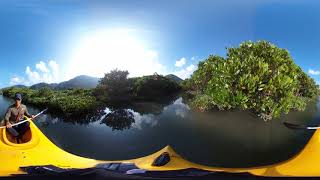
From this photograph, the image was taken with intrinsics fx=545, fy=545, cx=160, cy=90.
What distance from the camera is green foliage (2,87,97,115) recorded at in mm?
6543

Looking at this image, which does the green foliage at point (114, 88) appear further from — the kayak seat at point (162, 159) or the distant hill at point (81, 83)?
the kayak seat at point (162, 159)

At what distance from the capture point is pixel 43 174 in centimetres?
726

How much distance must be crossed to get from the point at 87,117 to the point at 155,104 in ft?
2.78

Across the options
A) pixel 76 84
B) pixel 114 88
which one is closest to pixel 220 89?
pixel 114 88

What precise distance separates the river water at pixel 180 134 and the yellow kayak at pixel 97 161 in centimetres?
13

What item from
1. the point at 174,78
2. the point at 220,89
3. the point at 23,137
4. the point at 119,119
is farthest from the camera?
the point at 220,89

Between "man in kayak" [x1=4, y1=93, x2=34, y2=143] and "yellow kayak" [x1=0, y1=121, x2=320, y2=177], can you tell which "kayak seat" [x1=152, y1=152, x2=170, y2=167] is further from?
"man in kayak" [x1=4, y1=93, x2=34, y2=143]

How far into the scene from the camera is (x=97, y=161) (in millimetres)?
6828

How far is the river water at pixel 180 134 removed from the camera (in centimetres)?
662

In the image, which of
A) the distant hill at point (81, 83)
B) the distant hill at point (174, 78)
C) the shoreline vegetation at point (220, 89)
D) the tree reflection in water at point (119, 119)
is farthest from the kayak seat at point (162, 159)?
the distant hill at point (81, 83)

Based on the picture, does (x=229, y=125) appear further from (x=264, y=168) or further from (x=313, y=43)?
→ (x=313, y=43)

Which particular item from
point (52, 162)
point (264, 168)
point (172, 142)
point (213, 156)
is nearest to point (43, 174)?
point (52, 162)

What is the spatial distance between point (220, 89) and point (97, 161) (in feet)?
7.32

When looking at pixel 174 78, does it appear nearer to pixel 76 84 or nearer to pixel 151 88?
pixel 151 88
